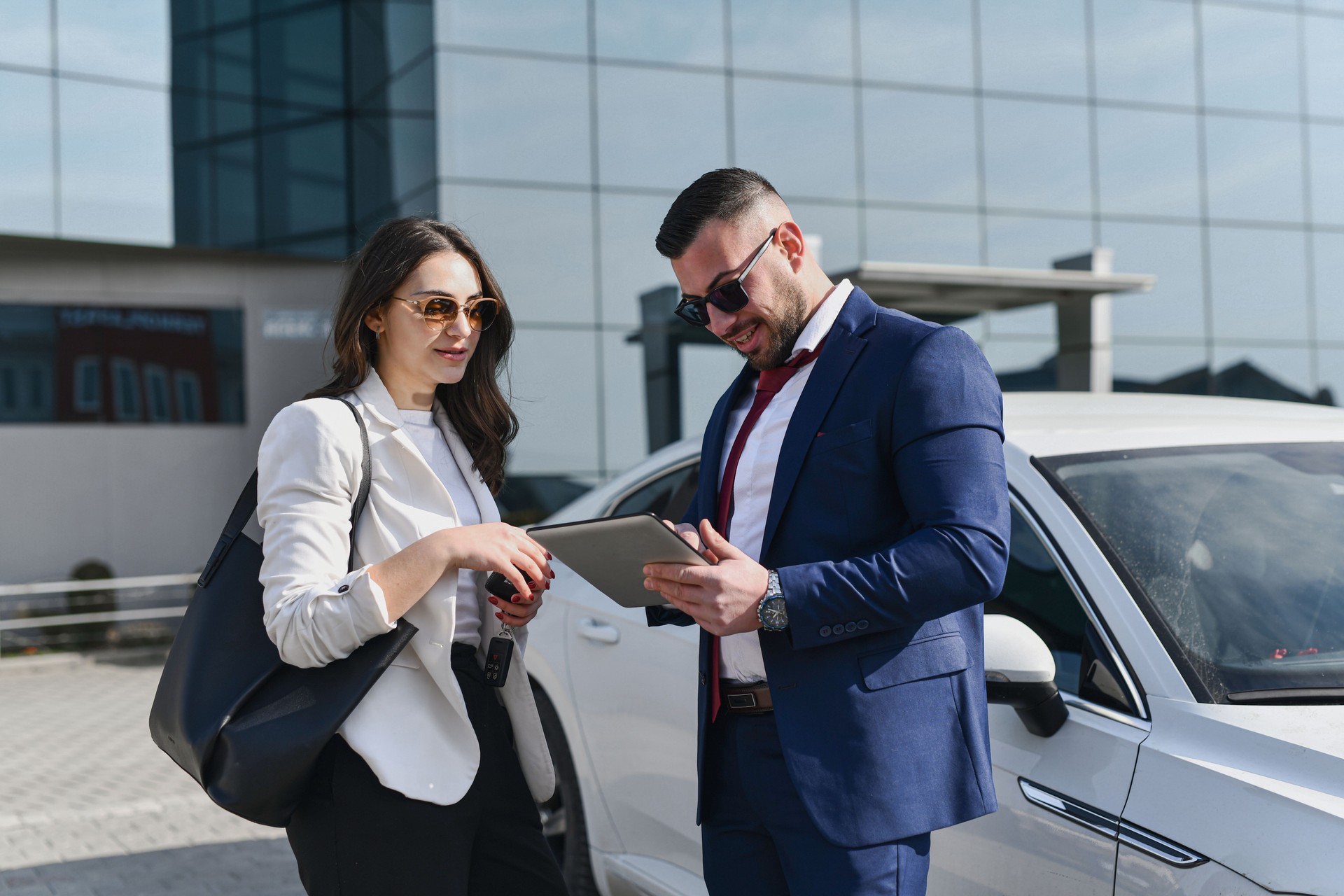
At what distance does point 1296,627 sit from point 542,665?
2.38 meters

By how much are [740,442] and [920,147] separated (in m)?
14.0

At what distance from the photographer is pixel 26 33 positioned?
13398 mm

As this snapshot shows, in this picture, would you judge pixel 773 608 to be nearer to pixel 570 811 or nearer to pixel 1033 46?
pixel 570 811

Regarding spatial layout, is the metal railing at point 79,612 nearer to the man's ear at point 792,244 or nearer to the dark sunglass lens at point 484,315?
the dark sunglass lens at point 484,315

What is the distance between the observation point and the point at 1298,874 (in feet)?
5.89

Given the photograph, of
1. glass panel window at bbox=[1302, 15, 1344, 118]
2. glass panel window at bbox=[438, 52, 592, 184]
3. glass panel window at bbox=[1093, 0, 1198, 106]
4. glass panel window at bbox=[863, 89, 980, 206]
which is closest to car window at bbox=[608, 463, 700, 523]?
glass panel window at bbox=[438, 52, 592, 184]

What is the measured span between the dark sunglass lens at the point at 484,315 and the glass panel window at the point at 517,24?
11997mm

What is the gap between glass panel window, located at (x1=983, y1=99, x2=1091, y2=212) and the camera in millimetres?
15594

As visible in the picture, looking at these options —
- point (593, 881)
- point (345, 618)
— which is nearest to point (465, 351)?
point (345, 618)

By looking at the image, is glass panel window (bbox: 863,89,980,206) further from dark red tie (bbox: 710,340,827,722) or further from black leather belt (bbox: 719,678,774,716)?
black leather belt (bbox: 719,678,774,716)

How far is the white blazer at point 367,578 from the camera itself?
194 centimetres

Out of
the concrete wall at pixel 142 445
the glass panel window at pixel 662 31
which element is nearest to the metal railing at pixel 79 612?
the concrete wall at pixel 142 445

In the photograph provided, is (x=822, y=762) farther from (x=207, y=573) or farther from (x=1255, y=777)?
(x=207, y=573)

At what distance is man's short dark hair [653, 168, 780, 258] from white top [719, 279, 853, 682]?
24 cm
